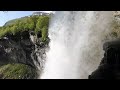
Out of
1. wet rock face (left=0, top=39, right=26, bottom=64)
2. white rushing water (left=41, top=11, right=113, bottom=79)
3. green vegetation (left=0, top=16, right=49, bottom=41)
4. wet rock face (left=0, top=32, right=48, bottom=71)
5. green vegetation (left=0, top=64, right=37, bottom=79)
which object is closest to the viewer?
white rushing water (left=41, top=11, right=113, bottom=79)

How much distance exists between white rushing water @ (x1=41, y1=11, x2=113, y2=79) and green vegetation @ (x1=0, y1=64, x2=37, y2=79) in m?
10.1

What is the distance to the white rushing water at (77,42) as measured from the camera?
26.6 m

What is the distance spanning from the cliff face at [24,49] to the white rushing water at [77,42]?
310 cm

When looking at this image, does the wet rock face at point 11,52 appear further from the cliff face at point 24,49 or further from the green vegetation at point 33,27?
the green vegetation at point 33,27

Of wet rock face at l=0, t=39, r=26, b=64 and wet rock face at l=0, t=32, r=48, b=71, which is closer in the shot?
wet rock face at l=0, t=32, r=48, b=71

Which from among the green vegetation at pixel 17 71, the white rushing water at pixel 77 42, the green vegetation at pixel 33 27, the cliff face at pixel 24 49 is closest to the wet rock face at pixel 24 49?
the cliff face at pixel 24 49

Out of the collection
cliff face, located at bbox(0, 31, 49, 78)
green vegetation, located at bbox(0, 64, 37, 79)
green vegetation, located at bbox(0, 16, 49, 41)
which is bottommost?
green vegetation, located at bbox(0, 64, 37, 79)

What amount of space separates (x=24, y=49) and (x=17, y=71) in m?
6.89

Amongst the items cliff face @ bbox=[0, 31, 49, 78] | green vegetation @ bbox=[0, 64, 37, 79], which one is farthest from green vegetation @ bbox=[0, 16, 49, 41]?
green vegetation @ bbox=[0, 64, 37, 79]

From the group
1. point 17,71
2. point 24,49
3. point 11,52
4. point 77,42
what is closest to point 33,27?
point 24,49

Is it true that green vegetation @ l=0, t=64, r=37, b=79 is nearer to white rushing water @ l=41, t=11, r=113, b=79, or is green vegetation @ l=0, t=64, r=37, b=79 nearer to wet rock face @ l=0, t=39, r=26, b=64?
wet rock face @ l=0, t=39, r=26, b=64

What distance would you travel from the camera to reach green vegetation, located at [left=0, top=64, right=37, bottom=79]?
45769 mm

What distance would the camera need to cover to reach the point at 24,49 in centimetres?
4484
